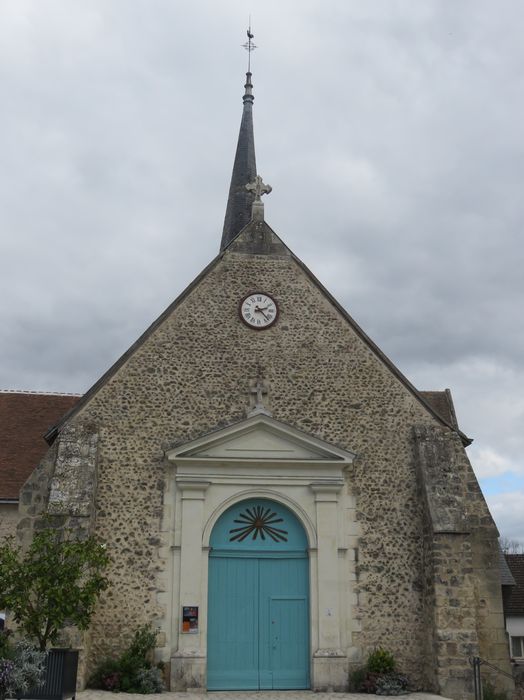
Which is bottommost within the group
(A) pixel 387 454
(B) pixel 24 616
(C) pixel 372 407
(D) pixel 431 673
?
(D) pixel 431 673

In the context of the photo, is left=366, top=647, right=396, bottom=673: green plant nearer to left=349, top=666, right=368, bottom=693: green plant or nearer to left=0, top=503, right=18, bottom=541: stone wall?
left=349, top=666, right=368, bottom=693: green plant

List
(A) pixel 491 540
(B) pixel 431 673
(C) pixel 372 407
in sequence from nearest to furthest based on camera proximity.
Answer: (B) pixel 431 673 < (A) pixel 491 540 < (C) pixel 372 407

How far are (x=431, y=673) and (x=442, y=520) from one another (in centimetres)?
223

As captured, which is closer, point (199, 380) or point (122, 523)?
point (122, 523)

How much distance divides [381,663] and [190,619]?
2.92 meters

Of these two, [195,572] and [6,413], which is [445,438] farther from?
[6,413]

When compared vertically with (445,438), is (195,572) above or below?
below

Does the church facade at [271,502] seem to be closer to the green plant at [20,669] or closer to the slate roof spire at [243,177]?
the green plant at [20,669]

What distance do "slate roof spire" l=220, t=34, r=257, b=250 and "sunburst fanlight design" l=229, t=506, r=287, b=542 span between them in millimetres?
9645

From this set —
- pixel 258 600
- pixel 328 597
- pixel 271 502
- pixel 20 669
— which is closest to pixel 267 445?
pixel 271 502

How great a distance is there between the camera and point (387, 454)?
39.4ft

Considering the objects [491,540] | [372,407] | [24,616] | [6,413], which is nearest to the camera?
[24,616]

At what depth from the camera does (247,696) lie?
10.2 metres

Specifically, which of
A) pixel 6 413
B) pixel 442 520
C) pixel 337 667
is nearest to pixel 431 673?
pixel 337 667
